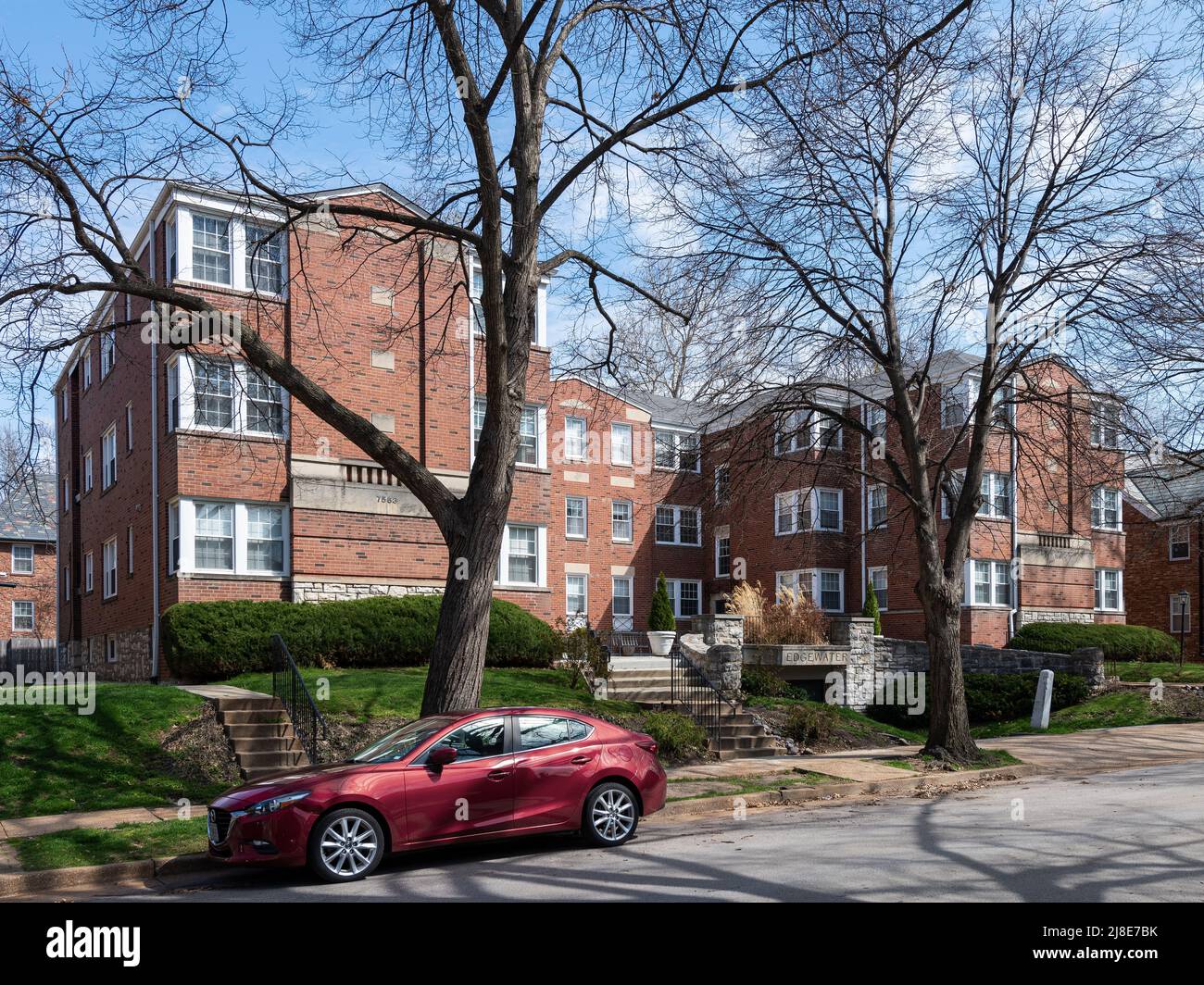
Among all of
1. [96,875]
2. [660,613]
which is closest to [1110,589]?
[660,613]

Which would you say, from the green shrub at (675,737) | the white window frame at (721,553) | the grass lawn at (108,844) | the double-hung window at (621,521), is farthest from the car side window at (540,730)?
the white window frame at (721,553)

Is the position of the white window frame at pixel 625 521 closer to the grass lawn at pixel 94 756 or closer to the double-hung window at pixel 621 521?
the double-hung window at pixel 621 521

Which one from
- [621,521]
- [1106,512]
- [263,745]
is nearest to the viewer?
[263,745]

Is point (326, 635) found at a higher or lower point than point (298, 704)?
higher

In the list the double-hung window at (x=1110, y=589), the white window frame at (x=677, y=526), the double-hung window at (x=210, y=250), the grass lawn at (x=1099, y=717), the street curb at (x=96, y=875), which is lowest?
the grass lawn at (x=1099, y=717)

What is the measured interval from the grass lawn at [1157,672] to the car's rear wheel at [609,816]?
23.2 metres

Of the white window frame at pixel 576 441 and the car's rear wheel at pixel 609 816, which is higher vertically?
the white window frame at pixel 576 441

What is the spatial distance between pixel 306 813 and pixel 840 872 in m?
4.40

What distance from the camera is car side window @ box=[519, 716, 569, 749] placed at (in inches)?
419

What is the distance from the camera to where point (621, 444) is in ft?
136

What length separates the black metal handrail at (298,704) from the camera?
15.2m

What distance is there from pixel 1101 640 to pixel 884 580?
23.5ft

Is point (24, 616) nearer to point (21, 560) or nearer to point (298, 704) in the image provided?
point (21, 560)

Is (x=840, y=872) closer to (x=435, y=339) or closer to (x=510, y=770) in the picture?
(x=510, y=770)
